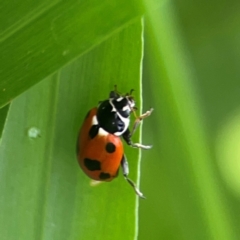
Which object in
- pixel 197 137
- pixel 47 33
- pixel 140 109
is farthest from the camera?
pixel 197 137

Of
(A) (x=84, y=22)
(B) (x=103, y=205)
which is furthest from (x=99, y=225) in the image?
(A) (x=84, y=22)

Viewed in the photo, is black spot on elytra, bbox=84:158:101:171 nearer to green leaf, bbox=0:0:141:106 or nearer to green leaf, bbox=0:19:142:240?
green leaf, bbox=0:19:142:240

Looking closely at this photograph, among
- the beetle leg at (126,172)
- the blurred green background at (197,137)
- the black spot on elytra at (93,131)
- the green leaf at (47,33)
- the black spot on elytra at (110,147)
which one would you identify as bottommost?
the beetle leg at (126,172)

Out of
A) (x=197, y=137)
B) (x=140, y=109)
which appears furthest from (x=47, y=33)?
(x=197, y=137)

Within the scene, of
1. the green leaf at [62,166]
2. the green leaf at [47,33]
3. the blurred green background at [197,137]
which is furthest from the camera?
the blurred green background at [197,137]

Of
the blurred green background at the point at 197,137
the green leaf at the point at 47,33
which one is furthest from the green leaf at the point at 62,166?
the blurred green background at the point at 197,137

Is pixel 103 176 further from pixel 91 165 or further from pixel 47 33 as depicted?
pixel 47 33

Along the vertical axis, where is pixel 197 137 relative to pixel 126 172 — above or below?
above

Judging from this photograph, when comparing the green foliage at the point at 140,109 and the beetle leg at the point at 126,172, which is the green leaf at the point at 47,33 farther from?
the beetle leg at the point at 126,172
